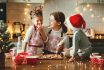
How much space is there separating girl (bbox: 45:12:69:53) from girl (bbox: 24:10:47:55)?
0.34 ft

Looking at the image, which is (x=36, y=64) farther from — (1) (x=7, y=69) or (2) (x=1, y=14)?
(2) (x=1, y=14)

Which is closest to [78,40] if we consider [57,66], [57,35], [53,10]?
[57,66]

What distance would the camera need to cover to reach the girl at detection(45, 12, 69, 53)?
337 cm

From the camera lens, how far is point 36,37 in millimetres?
3434

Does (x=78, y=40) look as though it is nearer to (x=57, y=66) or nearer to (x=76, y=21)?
(x=76, y=21)

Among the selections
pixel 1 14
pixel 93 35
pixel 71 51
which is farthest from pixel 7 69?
pixel 93 35

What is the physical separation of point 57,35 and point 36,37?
25 cm

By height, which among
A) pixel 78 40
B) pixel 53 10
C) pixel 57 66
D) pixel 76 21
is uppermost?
pixel 53 10

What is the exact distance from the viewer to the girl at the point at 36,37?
3.39 m

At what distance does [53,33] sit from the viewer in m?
3.52

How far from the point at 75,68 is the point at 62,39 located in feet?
3.63

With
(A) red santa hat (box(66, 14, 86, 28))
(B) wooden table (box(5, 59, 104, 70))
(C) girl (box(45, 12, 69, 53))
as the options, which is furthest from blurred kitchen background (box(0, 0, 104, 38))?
(B) wooden table (box(5, 59, 104, 70))

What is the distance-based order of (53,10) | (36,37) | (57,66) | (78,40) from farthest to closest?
(53,10) → (36,37) → (78,40) → (57,66)

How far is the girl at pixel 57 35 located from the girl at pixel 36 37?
11cm
